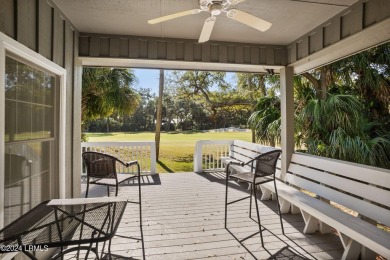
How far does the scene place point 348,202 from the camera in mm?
2586

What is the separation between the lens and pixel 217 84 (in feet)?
43.2

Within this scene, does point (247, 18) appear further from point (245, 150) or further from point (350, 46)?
point (245, 150)

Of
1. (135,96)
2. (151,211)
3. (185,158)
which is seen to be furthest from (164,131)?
(151,211)

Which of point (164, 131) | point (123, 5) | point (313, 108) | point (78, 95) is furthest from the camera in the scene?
point (164, 131)

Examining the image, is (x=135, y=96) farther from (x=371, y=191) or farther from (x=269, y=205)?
(x=371, y=191)

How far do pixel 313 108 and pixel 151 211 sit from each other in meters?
3.44

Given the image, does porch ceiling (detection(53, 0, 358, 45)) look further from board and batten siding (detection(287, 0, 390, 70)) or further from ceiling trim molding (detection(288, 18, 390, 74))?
ceiling trim molding (detection(288, 18, 390, 74))

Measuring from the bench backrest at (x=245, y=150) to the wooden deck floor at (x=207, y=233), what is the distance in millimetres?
895

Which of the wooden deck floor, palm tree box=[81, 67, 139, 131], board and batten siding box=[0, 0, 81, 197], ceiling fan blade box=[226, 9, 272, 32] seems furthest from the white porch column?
palm tree box=[81, 67, 139, 131]

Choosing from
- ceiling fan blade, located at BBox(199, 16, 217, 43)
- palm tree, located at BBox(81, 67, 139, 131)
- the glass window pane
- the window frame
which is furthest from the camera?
palm tree, located at BBox(81, 67, 139, 131)

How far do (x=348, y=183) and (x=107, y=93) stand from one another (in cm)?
575

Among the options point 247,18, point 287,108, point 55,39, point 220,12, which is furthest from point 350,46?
point 55,39

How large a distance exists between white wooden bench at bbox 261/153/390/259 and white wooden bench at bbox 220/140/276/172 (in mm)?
1126

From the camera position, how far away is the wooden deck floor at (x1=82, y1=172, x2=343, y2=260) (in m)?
2.44
